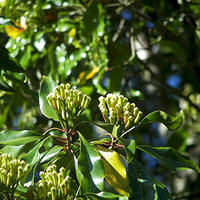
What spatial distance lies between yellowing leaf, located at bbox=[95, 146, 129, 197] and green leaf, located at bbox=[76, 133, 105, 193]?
6 cm

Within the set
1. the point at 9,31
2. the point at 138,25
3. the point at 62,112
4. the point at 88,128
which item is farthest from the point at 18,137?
the point at 138,25

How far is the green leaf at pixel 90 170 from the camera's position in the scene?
0.78 m

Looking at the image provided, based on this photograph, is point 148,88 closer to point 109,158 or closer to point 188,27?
point 188,27

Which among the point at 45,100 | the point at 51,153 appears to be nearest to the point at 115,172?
the point at 51,153

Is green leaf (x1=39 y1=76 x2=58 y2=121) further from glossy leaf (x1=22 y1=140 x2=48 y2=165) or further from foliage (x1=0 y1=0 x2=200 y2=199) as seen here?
glossy leaf (x1=22 y1=140 x2=48 y2=165)

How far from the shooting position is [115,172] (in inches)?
34.5

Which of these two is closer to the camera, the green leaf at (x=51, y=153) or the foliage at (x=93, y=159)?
the foliage at (x=93, y=159)

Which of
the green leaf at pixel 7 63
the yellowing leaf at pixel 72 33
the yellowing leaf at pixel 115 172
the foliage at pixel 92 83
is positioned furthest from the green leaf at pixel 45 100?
the yellowing leaf at pixel 72 33

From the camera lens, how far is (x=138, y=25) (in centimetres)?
215

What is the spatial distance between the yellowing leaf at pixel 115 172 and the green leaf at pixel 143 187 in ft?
0.11

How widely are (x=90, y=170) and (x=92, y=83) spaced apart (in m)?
1.14

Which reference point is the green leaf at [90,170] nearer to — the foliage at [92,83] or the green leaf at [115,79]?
the foliage at [92,83]

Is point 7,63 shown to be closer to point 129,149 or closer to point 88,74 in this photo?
point 129,149

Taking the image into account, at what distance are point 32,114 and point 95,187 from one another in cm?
172
